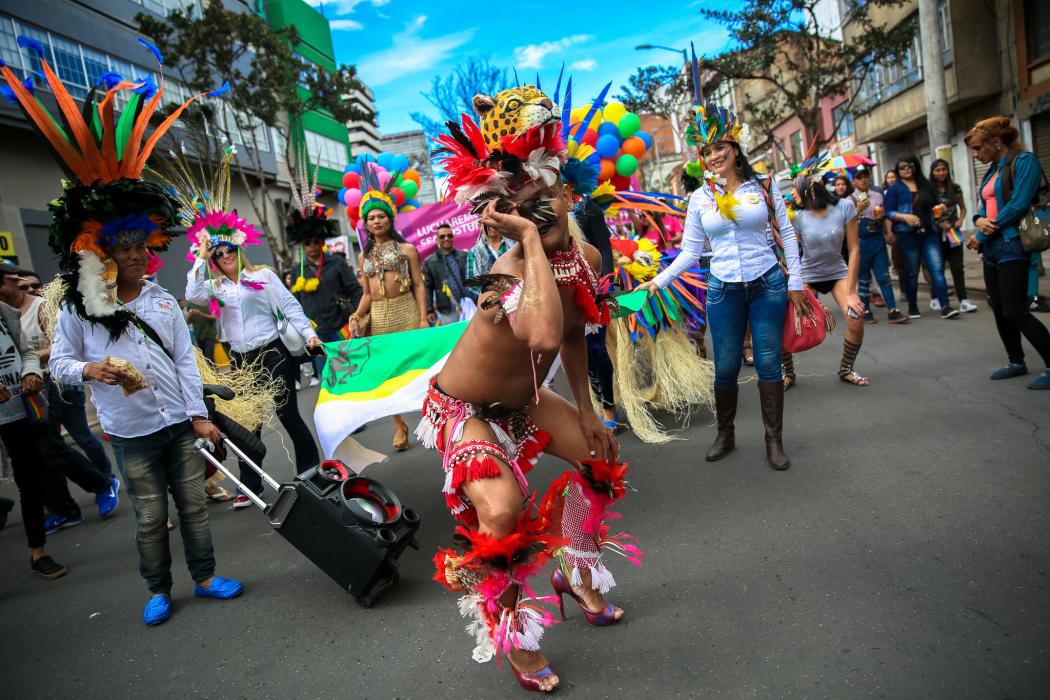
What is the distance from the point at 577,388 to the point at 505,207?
2.55 ft

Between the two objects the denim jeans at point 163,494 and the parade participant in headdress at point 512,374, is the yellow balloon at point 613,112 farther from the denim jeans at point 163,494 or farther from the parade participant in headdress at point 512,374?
the denim jeans at point 163,494

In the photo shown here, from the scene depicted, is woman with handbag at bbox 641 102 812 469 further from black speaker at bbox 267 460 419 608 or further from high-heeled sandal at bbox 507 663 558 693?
high-heeled sandal at bbox 507 663 558 693

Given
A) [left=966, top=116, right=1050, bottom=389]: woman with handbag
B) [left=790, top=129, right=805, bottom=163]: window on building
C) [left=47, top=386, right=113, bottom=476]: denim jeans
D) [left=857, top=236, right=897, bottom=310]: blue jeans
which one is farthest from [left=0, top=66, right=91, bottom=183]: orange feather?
[left=790, top=129, right=805, bottom=163]: window on building

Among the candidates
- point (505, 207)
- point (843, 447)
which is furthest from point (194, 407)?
point (843, 447)

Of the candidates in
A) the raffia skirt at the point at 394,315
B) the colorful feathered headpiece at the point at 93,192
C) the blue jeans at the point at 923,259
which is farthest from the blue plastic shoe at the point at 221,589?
the blue jeans at the point at 923,259

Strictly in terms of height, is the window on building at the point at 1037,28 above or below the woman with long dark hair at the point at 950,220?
above

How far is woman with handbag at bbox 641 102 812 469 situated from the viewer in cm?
405

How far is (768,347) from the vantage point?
411 centimetres

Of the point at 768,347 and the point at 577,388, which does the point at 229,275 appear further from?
the point at 768,347

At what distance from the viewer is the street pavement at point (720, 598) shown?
2285 millimetres

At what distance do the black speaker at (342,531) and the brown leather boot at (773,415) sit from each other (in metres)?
2.22

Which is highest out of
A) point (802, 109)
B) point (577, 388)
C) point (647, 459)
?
point (802, 109)

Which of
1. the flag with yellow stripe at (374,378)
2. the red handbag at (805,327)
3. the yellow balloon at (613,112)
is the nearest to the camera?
the flag with yellow stripe at (374,378)

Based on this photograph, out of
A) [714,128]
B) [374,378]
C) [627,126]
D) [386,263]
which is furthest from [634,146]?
[374,378]
